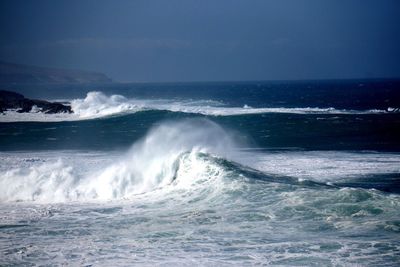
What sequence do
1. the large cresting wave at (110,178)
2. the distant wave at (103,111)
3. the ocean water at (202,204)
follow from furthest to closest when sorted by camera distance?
1. the distant wave at (103,111)
2. the large cresting wave at (110,178)
3. the ocean water at (202,204)

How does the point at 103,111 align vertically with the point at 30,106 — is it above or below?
below

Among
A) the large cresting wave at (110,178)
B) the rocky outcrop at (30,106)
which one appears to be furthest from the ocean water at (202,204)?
the rocky outcrop at (30,106)

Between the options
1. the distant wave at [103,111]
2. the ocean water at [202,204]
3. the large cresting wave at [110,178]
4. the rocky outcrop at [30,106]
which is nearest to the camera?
the ocean water at [202,204]

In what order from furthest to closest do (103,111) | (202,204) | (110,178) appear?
1. (103,111)
2. (110,178)
3. (202,204)

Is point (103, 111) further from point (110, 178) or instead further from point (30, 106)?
point (110, 178)

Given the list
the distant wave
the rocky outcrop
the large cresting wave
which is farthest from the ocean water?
the rocky outcrop

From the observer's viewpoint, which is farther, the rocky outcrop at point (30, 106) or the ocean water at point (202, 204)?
the rocky outcrop at point (30, 106)

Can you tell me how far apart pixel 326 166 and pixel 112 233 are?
36.8ft

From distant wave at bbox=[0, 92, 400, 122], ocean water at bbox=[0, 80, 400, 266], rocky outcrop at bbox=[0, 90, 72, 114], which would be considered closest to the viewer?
ocean water at bbox=[0, 80, 400, 266]

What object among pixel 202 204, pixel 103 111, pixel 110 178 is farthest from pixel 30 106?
pixel 202 204

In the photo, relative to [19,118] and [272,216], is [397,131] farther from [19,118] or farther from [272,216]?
[19,118]

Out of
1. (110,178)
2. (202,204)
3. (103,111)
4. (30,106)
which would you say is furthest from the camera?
(30,106)

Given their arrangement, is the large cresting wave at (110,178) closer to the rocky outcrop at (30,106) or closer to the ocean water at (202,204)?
the ocean water at (202,204)

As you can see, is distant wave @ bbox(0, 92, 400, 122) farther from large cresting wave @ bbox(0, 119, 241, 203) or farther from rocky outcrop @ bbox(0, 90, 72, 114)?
large cresting wave @ bbox(0, 119, 241, 203)
